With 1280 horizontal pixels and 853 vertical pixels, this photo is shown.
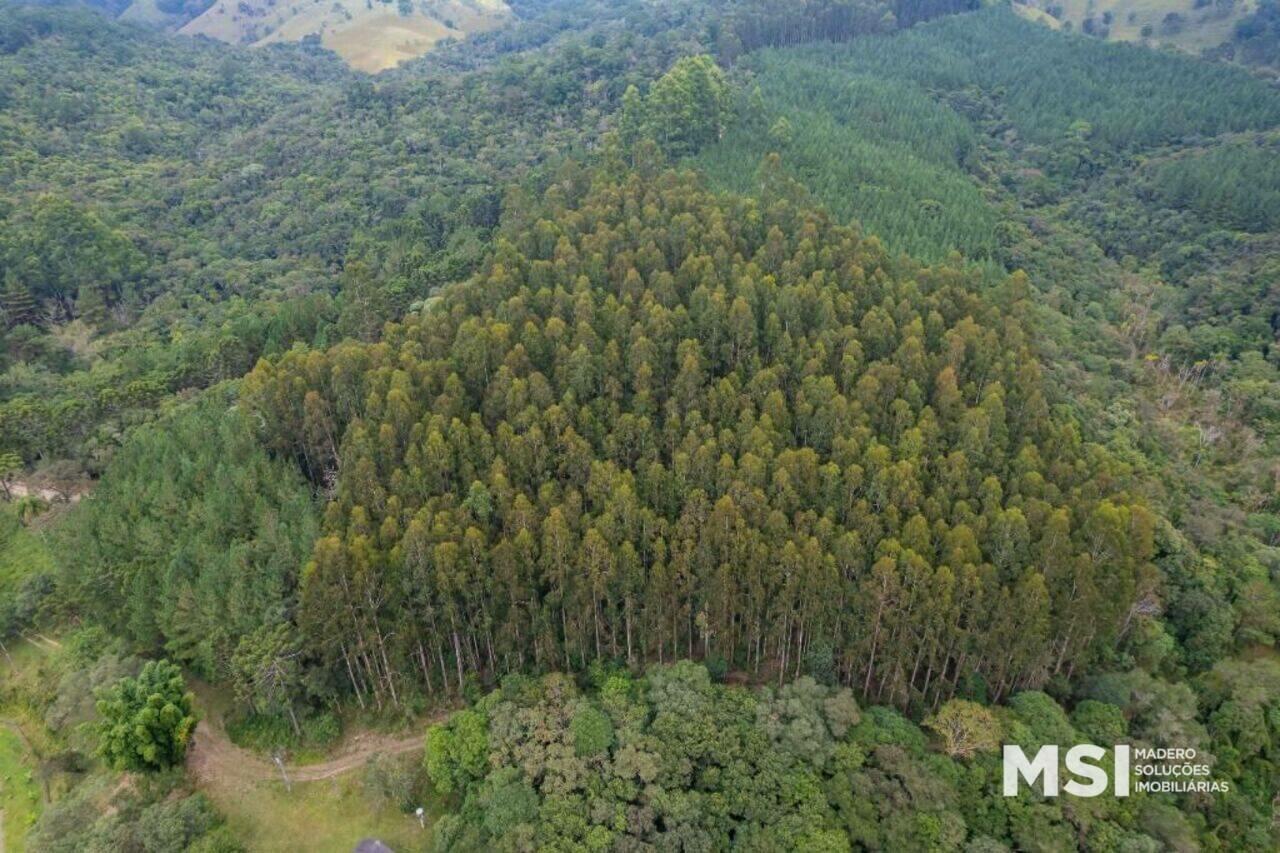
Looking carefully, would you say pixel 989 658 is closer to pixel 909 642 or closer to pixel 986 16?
pixel 909 642

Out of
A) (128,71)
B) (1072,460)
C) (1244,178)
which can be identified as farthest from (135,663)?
(128,71)

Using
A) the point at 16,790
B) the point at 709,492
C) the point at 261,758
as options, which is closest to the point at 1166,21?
the point at 709,492

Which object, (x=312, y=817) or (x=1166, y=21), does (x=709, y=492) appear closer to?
(x=312, y=817)

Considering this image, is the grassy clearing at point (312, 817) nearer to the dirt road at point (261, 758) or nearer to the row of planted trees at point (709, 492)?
the dirt road at point (261, 758)

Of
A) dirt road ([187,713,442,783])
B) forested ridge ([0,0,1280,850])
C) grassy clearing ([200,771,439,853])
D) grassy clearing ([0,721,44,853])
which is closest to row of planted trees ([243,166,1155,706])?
forested ridge ([0,0,1280,850])
